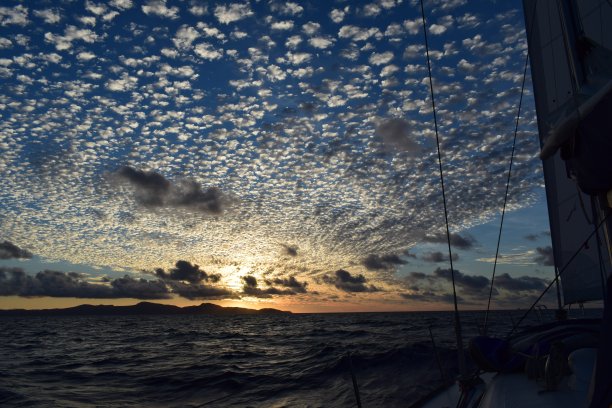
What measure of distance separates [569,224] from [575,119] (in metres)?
10.6

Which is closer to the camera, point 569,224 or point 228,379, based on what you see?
point 569,224

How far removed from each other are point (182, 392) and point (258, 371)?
734cm

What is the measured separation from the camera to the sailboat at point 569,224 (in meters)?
4.72

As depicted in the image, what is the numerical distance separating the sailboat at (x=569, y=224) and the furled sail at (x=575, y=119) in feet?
0.04

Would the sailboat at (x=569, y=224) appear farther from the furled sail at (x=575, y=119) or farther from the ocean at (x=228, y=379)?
the ocean at (x=228, y=379)

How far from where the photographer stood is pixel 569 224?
13609mm

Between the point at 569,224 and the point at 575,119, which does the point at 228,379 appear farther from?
the point at 575,119

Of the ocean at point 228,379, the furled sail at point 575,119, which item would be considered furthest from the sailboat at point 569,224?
the ocean at point 228,379

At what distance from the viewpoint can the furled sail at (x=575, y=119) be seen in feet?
15.7

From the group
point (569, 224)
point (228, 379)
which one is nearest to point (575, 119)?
point (569, 224)

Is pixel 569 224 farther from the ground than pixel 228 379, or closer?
farther from the ground

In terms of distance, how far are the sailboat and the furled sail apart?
1 centimetres

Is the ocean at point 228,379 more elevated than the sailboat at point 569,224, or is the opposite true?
the sailboat at point 569,224

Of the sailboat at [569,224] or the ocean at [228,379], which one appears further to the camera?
the ocean at [228,379]
